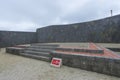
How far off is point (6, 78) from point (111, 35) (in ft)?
17.6

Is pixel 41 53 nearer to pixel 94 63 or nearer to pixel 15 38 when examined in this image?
pixel 94 63

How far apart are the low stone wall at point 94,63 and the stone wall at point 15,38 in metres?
7.28

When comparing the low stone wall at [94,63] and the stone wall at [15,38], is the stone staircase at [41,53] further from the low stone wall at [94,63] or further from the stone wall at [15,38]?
the stone wall at [15,38]

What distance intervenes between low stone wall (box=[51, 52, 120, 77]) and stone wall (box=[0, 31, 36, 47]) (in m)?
7.28

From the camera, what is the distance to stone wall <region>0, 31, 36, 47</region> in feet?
30.6

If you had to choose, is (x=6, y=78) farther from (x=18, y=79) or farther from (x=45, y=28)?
(x=45, y=28)

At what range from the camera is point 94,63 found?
9.52 feet

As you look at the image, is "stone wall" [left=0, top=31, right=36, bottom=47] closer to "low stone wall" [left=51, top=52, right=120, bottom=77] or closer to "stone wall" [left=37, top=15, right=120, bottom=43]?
"stone wall" [left=37, top=15, right=120, bottom=43]

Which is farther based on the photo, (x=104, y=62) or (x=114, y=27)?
(x=114, y=27)

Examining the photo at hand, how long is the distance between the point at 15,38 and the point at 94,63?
338 inches

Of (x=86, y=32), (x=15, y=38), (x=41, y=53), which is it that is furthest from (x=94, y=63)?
(x=15, y=38)

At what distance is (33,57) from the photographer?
5195mm

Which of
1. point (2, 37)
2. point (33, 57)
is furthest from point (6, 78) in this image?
point (2, 37)

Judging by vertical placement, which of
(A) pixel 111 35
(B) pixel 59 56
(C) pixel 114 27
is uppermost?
(C) pixel 114 27
